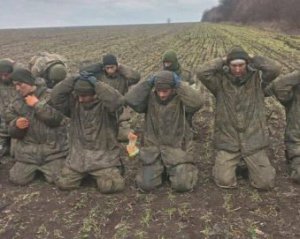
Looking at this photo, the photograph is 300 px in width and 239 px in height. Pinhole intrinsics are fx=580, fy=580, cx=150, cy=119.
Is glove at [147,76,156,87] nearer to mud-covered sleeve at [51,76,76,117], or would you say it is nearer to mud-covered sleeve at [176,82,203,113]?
mud-covered sleeve at [176,82,203,113]

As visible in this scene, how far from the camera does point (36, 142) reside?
24.8 ft

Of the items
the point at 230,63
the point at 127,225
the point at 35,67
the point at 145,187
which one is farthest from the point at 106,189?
the point at 35,67

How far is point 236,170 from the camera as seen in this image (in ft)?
24.5

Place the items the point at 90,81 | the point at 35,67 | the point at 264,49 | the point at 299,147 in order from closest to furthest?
the point at 90,81 < the point at 299,147 < the point at 35,67 < the point at 264,49

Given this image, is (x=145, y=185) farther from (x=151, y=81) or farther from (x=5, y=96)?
(x=5, y=96)

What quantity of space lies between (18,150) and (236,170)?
286 cm

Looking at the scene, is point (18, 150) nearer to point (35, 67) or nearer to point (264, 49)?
point (35, 67)

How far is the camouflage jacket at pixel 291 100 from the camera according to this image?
7258mm

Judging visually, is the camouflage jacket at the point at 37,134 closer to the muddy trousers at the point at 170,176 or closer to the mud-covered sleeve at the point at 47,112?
the mud-covered sleeve at the point at 47,112

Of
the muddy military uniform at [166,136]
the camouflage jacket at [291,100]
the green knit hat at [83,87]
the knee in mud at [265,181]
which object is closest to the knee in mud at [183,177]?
the muddy military uniform at [166,136]

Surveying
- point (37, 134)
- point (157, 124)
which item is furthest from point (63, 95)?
point (157, 124)

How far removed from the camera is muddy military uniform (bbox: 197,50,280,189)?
7180 millimetres

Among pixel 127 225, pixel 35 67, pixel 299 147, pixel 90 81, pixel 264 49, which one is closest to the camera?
pixel 127 225

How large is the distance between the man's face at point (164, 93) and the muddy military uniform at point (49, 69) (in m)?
2.45
